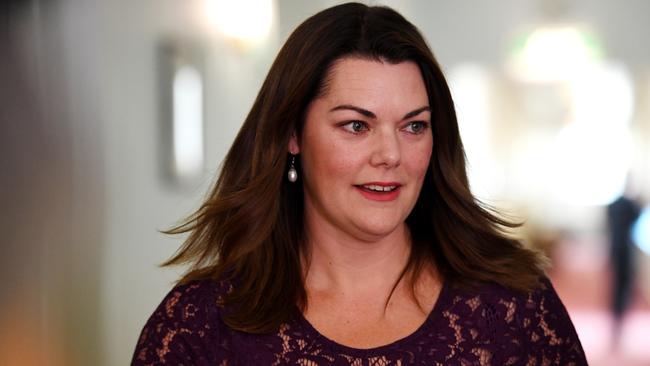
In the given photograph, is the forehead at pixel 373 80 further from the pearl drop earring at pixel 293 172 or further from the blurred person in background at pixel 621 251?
the blurred person in background at pixel 621 251

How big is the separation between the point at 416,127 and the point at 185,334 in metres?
0.65

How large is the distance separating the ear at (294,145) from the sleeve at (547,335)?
0.60 metres

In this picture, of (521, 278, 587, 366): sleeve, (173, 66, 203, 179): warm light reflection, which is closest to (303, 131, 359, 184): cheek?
(521, 278, 587, 366): sleeve

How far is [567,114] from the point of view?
865 cm

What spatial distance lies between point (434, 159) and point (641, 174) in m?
6.57

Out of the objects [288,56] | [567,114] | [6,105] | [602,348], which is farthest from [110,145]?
[567,114]

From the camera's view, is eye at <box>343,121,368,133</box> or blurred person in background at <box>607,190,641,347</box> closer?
eye at <box>343,121,368,133</box>

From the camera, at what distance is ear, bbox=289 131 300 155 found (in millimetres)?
2107

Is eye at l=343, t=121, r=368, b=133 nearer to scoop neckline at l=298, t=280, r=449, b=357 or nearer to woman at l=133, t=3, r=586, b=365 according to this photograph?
woman at l=133, t=3, r=586, b=365

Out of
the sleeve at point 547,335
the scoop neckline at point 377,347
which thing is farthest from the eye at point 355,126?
the sleeve at point 547,335

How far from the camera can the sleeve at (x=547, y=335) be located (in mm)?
1991

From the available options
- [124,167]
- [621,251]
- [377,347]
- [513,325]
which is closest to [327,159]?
[377,347]

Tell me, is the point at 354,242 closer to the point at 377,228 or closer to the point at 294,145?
the point at 377,228

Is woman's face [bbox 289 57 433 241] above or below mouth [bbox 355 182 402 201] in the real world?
above
